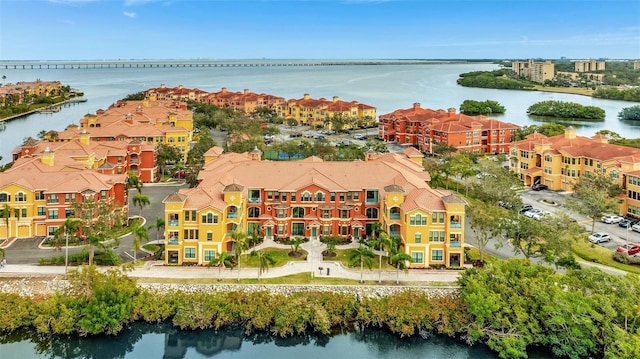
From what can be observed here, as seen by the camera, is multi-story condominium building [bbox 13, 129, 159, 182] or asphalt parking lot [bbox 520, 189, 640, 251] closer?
asphalt parking lot [bbox 520, 189, 640, 251]

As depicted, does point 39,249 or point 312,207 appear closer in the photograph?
point 39,249

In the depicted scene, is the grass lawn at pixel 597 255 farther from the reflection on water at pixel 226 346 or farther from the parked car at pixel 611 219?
the reflection on water at pixel 226 346

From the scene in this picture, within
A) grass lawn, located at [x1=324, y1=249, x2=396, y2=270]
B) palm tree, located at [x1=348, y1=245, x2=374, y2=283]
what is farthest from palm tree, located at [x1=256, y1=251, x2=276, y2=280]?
palm tree, located at [x1=348, y1=245, x2=374, y2=283]

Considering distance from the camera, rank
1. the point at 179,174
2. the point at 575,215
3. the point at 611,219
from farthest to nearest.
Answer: the point at 179,174 → the point at 575,215 → the point at 611,219

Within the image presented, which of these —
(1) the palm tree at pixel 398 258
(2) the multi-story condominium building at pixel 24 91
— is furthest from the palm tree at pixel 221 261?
(2) the multi-story condominium building at pixel 24 91

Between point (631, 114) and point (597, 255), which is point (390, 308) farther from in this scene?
point (631, 114)

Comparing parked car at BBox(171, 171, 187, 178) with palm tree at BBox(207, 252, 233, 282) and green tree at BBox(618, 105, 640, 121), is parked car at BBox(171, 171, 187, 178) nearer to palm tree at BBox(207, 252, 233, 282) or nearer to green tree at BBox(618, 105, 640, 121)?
palm tree at BBox(207, 252, 233, 282)

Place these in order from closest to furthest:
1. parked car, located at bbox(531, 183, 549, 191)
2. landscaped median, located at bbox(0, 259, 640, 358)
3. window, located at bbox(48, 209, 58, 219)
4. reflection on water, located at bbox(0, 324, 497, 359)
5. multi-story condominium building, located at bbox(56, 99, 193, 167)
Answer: landscaped median, located at bbox(0, 259, 640, 358) < reflection on water, located at bbox(0, 324, 497, 359) < window, located at bbox(48, 209, 58, 219) < parked car, located at bbox(531, 183, 549, 191) < multi-story condominium building, located at bbox(56, 99, 193, 167)

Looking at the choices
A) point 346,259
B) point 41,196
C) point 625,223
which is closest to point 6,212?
point 41,196
